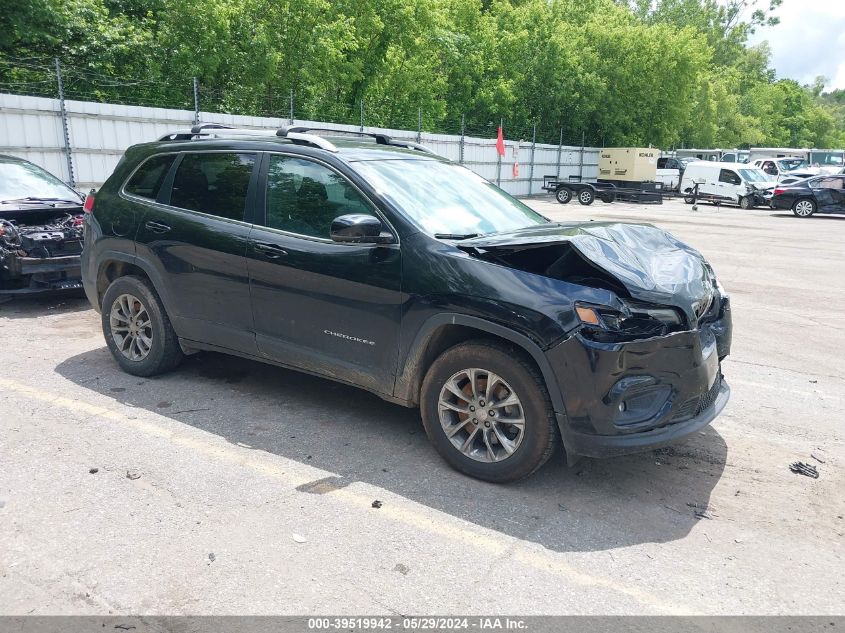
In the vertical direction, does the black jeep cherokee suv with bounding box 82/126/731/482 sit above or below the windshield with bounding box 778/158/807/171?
below

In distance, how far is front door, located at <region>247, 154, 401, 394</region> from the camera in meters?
4.18

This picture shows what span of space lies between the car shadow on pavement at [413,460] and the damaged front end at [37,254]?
2198 mm

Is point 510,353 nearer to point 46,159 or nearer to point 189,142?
point 189,142

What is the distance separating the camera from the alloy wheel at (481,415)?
12.5 feet

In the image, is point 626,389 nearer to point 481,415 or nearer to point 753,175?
point 481,415

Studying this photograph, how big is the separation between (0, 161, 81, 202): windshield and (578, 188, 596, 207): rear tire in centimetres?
2231

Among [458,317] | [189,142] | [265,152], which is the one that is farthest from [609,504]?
[189,142]

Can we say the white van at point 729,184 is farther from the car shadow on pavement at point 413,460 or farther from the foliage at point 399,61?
the car shadow on pavement at point 413,460

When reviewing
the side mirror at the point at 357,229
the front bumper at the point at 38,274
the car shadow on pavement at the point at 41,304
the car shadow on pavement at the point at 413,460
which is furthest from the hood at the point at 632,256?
the car shadow on pavement at the point at 41,304

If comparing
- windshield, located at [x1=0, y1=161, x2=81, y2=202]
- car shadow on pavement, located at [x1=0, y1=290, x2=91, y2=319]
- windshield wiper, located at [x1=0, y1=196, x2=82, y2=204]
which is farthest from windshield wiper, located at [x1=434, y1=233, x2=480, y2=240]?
windshield, located at [x1=0, y1=161, x2=81, y2=202]

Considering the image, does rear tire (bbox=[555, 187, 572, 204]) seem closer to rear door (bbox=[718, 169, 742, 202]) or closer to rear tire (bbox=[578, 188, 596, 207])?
rear tire (bbox=[578, 188, 596, 207])

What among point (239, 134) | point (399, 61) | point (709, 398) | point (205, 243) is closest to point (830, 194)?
point (399, 61)

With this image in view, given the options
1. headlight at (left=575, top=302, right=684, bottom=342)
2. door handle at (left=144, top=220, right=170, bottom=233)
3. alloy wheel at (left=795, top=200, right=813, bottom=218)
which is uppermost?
door handle at (left=144, top=220, right=170, bottom=233)

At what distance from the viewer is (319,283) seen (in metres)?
4.38
